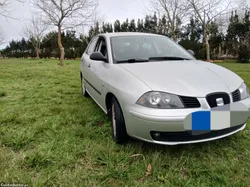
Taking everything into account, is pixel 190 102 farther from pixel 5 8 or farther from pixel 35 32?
pixel 35 32

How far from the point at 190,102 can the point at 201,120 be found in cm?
17

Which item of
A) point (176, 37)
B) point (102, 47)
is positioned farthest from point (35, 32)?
point (102, 47)

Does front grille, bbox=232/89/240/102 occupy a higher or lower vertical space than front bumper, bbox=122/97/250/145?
higher

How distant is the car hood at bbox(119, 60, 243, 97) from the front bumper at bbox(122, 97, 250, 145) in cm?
15

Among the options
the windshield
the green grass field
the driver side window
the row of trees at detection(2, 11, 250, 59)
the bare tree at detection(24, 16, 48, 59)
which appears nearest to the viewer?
the green grass field

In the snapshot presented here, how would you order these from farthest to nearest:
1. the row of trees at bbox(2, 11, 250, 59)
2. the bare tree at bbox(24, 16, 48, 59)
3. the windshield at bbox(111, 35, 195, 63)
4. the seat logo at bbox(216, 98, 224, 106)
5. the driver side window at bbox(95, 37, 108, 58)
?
1. the bare tree at bbox(24, 16, 48, 59)
2. the row of trees at bbox(2, 11, 250, 59)
3. the driver side window at bbox(95, 37, 108, 58)
4. the windshield at bbox(111, 35, 195, 63)
5. the seat logo at bbox(216, 98, 224, 106)

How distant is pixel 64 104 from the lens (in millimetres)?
3641

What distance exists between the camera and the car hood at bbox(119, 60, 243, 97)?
5.52ft

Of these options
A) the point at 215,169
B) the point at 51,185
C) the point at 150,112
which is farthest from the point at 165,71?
the point at 51,185

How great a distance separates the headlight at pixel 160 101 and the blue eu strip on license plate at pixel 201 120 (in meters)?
0.14

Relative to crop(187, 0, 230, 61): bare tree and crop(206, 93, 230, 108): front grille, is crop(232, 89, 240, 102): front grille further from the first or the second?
Result: crop(187, 0, 230, 61): bare tree

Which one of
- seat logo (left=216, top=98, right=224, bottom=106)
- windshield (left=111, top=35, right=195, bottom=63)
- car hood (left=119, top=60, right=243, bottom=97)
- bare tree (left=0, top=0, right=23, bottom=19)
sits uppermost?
bare tree (left=0, top=0, right=23, bottom=19)

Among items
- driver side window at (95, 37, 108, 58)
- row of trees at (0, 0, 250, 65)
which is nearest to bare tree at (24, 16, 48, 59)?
row of trees at (0, 0, 250, 65)

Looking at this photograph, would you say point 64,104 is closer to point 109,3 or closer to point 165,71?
point 165,71
